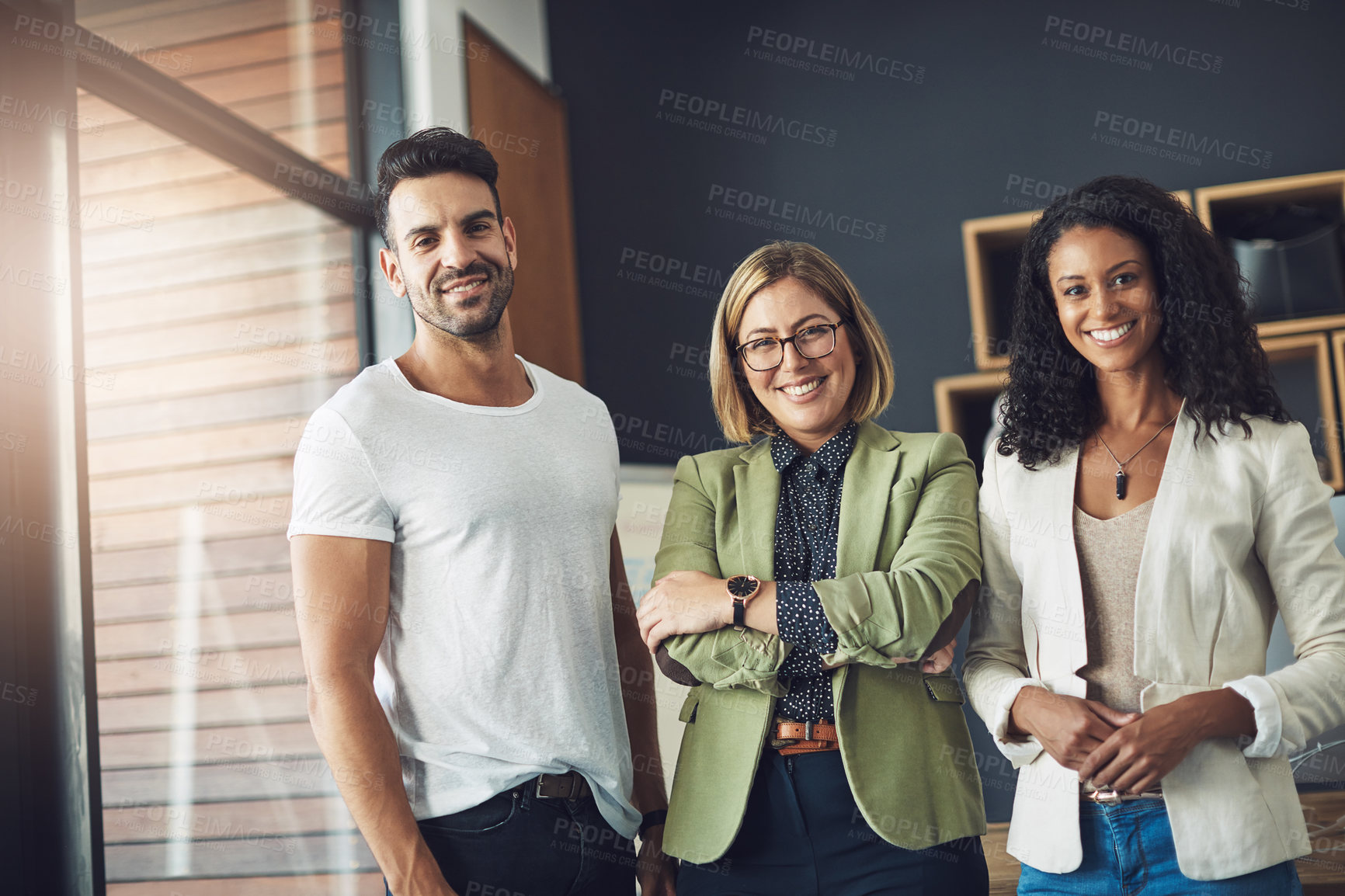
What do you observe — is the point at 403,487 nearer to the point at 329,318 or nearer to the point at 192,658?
the point at 192,658

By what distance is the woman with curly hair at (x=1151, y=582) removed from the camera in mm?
1283

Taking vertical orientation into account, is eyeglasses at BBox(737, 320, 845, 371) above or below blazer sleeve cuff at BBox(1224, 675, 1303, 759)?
above

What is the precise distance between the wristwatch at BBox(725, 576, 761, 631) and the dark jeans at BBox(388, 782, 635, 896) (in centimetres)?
38

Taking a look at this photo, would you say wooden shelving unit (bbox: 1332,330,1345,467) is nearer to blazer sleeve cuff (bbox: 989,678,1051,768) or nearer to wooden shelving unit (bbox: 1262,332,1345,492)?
wooden shelving unit (bbox: 1262,332,1345,492)

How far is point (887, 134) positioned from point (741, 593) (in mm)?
2830

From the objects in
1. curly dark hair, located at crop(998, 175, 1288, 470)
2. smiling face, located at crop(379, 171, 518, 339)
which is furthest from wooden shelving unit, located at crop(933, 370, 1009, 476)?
smiling face, located at crop(379, 171, 518, 339)

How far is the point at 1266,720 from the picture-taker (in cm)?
126

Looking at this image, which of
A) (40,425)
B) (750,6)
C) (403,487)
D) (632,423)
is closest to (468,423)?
(403,487)

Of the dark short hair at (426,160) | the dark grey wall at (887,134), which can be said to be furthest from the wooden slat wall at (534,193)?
the dark short hair at (426,160)

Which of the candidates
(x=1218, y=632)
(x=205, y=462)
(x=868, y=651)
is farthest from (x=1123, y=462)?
(x=205, y=462)

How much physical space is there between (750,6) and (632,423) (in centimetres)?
165

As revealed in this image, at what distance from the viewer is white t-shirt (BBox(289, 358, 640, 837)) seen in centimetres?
143

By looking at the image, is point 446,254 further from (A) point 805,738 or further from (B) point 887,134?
(B) point 887,134

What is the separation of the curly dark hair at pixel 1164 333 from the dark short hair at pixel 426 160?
86 centimetres
